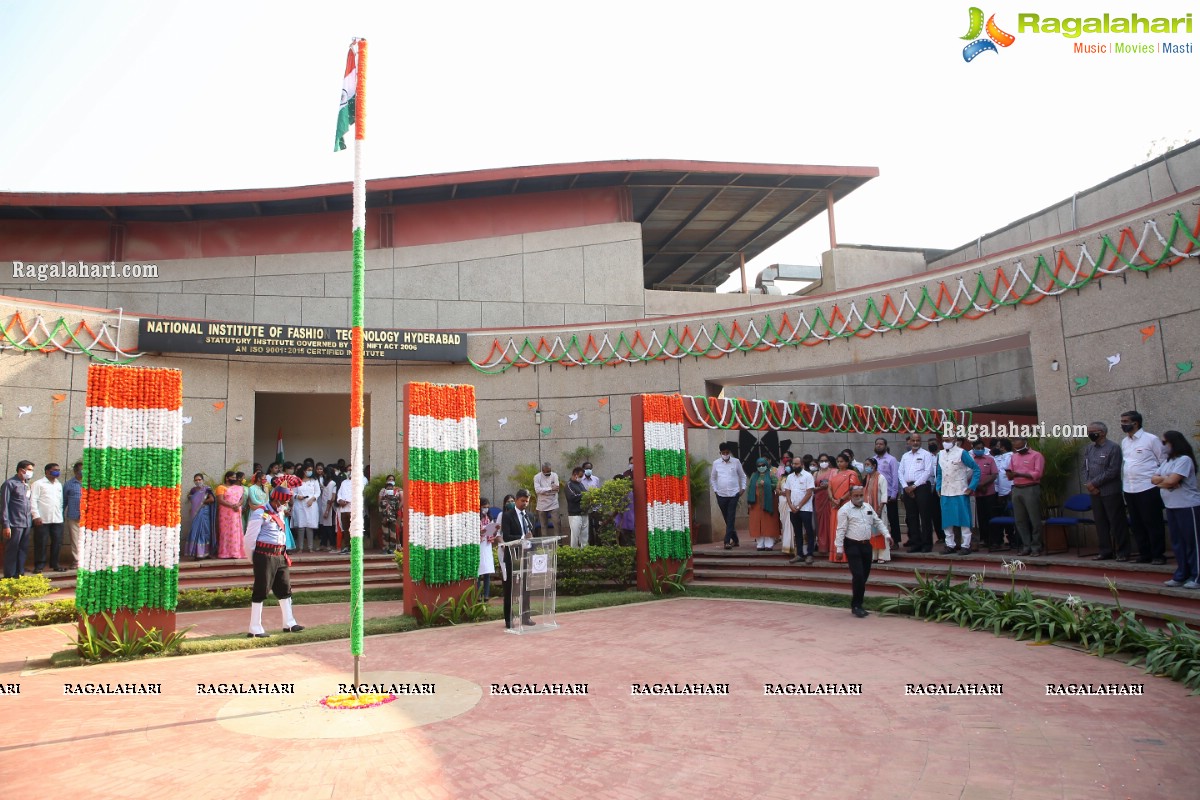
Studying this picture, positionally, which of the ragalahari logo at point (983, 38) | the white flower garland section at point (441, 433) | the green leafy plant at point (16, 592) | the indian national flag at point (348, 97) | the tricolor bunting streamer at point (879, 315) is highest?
the ragalahari logo at point (983, 38)

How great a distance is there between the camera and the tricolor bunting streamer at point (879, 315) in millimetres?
10000

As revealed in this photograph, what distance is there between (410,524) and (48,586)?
427 cm

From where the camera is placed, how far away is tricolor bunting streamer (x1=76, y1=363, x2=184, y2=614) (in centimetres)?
769

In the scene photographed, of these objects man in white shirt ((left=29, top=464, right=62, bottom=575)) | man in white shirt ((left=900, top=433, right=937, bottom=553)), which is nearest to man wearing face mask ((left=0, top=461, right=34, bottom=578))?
man in white shirt ((left=29, top=464, right=62, bottom=575))

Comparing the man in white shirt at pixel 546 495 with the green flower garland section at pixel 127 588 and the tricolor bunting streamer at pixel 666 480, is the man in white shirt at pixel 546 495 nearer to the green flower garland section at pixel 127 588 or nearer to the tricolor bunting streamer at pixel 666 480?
the tricolor bunting streamer at pixel 666 480

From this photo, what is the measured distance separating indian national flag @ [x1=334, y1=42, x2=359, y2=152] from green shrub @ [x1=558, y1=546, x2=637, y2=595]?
6.56m

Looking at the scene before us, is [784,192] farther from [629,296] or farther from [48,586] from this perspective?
[48,586]

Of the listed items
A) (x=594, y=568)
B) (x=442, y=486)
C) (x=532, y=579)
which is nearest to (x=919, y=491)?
(x=594, y=568)

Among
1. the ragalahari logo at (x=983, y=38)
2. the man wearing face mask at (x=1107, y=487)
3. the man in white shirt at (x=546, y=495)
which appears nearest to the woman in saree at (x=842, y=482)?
the man wearing face mask at (x=1107, y=487)

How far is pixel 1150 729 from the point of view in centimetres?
506

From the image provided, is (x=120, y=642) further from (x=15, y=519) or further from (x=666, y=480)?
(x=666, y=480)

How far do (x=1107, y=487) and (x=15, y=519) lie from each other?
13619mm

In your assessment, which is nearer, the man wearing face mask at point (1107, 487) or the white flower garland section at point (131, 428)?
the white flower garland section at point (131, 428)

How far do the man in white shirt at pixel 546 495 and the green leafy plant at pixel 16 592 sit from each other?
7.42m
